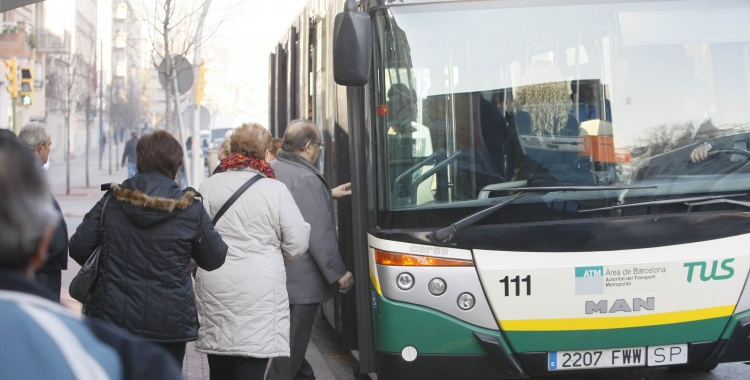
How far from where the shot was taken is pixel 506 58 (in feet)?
16.5

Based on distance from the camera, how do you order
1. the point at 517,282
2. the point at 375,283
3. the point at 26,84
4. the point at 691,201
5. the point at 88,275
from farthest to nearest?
the point at 26,84
the point at 375,283
the point at 691,201
the point at 517,282
the point at 88,275

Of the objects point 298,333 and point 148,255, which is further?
point 298,333

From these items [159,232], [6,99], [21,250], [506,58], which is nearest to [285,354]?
[159,232]

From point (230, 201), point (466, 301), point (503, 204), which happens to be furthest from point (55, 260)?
point (503, 204)

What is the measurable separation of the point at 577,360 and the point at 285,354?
1570 millimetres

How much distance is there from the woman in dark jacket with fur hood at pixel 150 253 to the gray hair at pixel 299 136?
1611 millimetres

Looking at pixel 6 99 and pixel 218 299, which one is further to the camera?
pixel 6 99

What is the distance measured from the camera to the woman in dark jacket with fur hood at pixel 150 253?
406cm

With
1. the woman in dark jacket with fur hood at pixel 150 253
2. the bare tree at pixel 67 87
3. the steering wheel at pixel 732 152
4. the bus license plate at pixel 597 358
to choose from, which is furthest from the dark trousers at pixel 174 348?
the bare tree at pixel 67 87

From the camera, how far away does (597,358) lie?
5.02 m

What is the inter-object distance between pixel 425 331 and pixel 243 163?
131cm

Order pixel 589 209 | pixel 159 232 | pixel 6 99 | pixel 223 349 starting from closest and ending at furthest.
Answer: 1. pixel 159 232
2. pixel 223 349
3. pixel 589 209
4. pixel 6 99

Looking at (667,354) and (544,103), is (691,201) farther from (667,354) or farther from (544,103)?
(544,103)

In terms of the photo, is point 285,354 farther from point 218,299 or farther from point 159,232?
point 159,232
